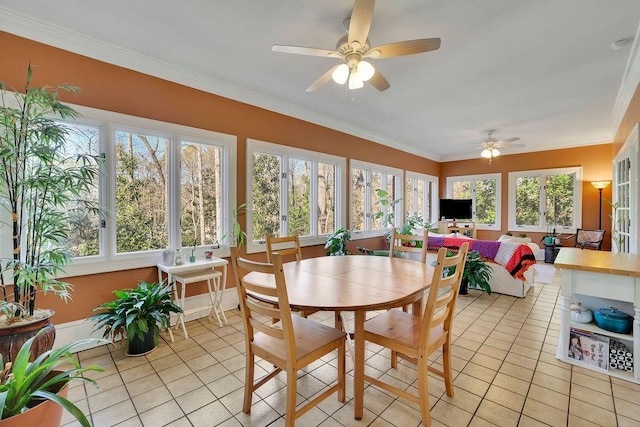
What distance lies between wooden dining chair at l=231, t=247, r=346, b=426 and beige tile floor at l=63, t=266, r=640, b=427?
22cm

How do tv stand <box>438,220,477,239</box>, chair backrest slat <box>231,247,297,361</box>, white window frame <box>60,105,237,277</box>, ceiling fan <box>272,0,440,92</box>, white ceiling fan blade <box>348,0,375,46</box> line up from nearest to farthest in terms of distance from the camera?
chair backrest slat <box>231,247,297,361</box> < white ceiling fan blade <box>348,0,375,46</box> < ceiling fan <box>272,0,440,92</box> < white window frame <box>60,105,237,277</box> < tv stand <box>438,220,477,239</box>

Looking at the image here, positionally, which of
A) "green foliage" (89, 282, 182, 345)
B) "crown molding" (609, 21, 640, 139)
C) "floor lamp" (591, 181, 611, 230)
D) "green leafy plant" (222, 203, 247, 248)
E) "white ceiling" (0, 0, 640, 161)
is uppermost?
"white ceiling" (0, 0, 640, 161)

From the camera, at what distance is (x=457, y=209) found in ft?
24.1

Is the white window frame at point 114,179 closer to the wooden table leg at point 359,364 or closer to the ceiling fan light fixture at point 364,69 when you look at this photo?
the ceiling fan light fixture at point 364,69

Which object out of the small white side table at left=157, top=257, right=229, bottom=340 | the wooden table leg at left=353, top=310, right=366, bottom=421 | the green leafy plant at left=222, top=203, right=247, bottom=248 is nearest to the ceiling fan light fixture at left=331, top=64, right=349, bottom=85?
the wooden table leg at left=353, top=310, right=366, bottom=421

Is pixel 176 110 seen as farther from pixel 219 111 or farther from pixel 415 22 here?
pixel 415 22

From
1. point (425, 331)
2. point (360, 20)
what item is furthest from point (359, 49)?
point (425, 331)

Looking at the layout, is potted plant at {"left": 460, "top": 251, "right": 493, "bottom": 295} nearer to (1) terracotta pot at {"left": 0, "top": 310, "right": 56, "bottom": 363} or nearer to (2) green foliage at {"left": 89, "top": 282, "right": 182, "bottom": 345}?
(2) green foliage at {"left": 89, "top": 282, "right": 182, "bottom": 345}

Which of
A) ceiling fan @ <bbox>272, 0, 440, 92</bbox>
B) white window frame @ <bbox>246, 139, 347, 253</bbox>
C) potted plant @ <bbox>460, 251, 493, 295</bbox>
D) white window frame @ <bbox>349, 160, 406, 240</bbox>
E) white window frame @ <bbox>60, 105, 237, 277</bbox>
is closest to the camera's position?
ceiling fan @ <bbox>272, 0, 440, 92</bbox>

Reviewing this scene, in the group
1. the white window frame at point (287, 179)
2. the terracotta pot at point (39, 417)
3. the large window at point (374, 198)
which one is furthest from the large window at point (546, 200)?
the terracotta pot at point (39, 417)

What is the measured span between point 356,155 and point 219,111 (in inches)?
106

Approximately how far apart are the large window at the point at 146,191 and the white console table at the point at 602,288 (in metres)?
3.39

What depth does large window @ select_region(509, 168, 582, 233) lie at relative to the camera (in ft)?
20.8

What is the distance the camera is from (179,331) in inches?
115
